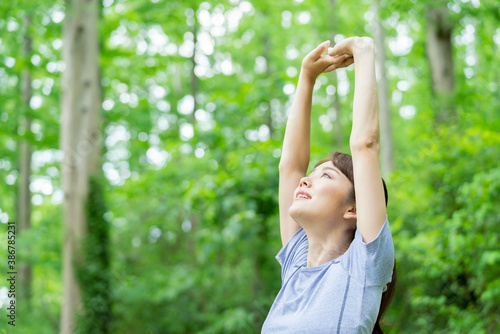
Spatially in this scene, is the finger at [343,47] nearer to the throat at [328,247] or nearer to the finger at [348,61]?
the finger at [348,61]

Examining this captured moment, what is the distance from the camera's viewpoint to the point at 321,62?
1680 millimetres

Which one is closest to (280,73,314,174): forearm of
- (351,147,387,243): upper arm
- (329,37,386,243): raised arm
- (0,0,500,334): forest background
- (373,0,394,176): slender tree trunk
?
(329,37,386,243): raised arm

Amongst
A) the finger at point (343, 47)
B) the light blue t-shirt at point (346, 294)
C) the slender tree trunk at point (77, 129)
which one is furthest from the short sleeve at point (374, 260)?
the slender tree trunk at point (77, 129)

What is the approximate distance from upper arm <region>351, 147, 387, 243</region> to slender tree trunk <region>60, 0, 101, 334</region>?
614 cm

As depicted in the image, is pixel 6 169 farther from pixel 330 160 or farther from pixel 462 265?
pixel 330 160

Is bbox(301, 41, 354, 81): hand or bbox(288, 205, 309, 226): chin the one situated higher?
bbox(301, 41, 354, 81): hand

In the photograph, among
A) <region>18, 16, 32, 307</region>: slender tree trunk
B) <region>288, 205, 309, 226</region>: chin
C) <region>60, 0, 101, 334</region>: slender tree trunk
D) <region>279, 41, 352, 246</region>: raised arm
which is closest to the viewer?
<region>288, 205, 309, 226</region>: chin

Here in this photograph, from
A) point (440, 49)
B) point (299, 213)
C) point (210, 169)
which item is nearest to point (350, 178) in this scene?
point (299, 213)

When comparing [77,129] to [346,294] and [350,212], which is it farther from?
[346,294]

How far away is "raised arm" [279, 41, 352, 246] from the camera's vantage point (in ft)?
5.72

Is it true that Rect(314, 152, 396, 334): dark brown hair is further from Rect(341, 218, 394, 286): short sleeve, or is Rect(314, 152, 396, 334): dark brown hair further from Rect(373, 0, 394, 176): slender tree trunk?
Rect(373, 0, 394, 176): slender tree trunk

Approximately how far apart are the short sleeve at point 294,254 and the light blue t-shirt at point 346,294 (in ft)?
0.54

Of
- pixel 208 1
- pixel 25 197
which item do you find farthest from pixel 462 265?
pixel 25 197

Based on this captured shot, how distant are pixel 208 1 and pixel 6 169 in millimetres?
7078
